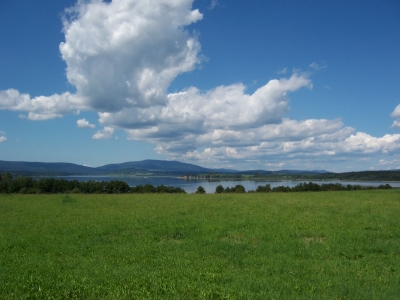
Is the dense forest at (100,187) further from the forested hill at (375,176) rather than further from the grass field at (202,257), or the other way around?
the forested hill at (375,176)

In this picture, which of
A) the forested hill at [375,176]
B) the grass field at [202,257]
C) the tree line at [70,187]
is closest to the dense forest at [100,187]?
the tree line at [70,187]

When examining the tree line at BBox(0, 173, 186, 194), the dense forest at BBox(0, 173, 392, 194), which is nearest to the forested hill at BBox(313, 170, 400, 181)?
the dense forest at BBox(0, 173, 392, 194)

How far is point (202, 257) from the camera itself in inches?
385

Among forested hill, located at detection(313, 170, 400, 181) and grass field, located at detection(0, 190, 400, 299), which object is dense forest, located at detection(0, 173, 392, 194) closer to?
grass field, located at detection(0, 190, 400, 299)

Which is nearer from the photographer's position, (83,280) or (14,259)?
(83,280)

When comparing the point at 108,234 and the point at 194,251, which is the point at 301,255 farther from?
the point at 108,234

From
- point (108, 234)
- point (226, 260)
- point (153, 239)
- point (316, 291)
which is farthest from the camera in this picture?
point (108, 234)

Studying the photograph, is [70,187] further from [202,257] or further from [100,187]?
[202,257]

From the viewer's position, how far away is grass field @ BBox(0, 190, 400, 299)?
6949 millimetres

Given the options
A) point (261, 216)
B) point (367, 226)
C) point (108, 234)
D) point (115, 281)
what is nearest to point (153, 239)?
point (108, 234)

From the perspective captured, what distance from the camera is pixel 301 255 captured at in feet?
32.6

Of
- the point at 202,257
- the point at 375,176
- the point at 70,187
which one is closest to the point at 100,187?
the point at 70,187

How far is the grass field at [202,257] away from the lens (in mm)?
6949

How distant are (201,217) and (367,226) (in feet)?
26.7
